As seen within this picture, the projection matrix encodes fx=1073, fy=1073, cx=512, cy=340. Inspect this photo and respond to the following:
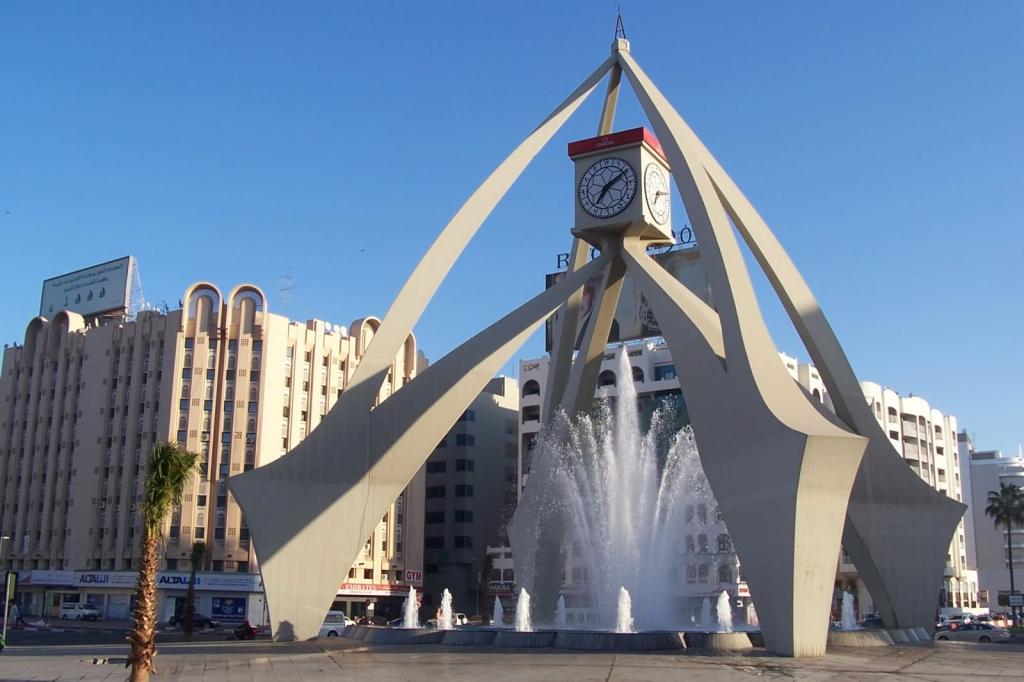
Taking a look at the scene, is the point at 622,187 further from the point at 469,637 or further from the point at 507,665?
the point at 507,665

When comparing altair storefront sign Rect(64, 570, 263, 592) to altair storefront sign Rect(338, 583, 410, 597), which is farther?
altair storefront sign Rect(338, 583, 410, 597)

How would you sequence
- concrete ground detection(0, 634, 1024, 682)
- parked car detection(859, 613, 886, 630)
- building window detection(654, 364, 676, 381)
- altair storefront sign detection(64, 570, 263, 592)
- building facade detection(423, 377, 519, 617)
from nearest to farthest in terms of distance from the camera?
1. concrete ground detection(0, 634, 1024, 682)
2. parked car detection(859, 613, 886, 630)
3. altair storefront sign detection(64, 570, 263, 592)
4. building window detection(654, 364, 676, 381)
5. building facade detection(423, 377, 519, 617)

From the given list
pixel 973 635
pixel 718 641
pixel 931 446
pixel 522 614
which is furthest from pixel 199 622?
pixel 931 446

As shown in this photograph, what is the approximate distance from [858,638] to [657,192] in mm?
14016

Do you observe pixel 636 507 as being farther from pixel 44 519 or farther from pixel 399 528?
pixel 44 519

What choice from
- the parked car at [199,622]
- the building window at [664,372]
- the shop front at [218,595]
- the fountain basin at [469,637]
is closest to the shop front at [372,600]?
the shop front at [218,595]

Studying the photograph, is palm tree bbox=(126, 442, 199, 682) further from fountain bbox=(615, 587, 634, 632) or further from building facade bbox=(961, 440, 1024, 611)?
building facade bbox=(961, 440, 1024, 611)

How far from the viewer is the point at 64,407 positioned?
215 ft

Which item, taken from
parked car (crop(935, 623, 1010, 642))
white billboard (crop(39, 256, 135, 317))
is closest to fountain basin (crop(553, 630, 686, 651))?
parked car (crop(935, 623, 1010, 642))

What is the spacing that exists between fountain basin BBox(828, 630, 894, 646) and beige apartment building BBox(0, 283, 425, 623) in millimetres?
40300

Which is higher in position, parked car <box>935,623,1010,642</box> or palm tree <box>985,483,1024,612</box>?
palm tree <box>985,483,1024,612</box>

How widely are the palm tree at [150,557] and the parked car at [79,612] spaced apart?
138 feet

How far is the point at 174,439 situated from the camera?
192 ft

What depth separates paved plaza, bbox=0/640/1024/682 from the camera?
17.1 metres
